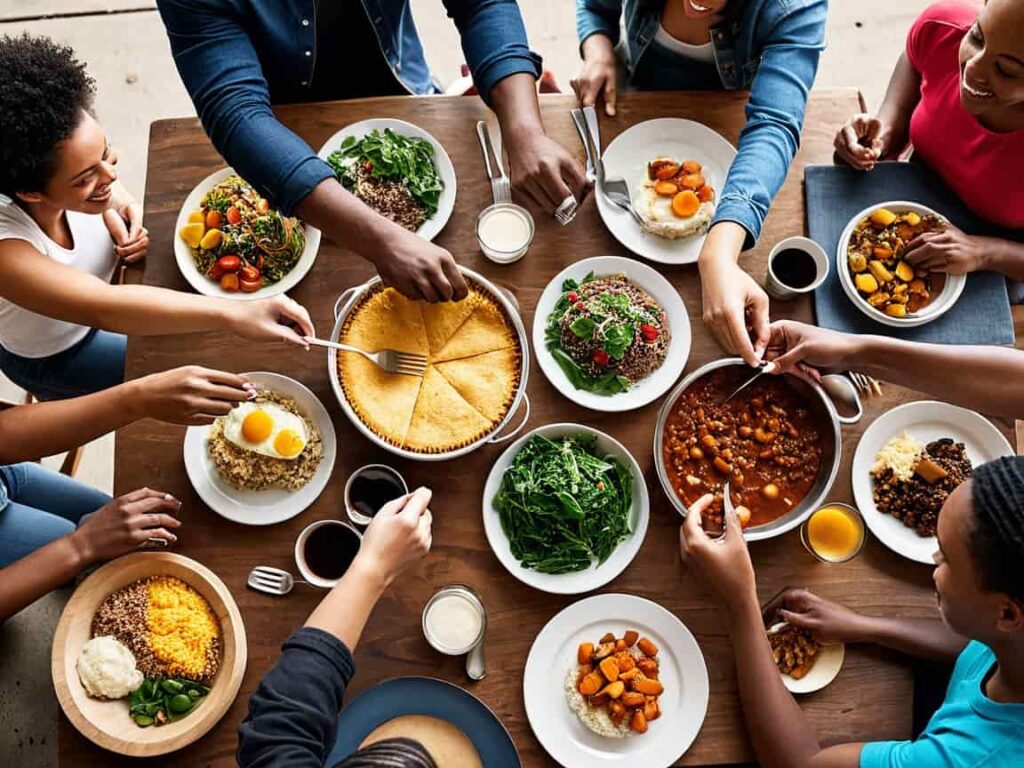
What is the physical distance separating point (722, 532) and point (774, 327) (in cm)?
60

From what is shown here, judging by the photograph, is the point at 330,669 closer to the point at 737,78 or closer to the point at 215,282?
the point at 215,282

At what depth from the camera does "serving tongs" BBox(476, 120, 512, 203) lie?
8.13ft

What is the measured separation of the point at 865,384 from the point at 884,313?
8.9 inches

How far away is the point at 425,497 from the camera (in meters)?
2.11

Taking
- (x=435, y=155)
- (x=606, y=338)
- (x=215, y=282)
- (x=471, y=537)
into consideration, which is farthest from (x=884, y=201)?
(x=215, y=282)

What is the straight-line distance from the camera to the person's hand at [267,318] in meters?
2.19

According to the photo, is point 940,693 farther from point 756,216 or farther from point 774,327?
point 756,216

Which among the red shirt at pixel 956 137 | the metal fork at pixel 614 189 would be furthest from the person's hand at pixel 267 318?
the red shirt at pixel 956 137

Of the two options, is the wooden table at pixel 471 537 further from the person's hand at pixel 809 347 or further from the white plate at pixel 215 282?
the person's hand at pixel 809 347

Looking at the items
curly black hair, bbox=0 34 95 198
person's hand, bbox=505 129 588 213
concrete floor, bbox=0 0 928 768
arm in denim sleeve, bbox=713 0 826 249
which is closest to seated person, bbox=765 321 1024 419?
arm in denim sleeve, bbox=713 0 826 249

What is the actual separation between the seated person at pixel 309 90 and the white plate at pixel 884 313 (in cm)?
83

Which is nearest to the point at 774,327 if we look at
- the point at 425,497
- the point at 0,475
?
the point at 425,497

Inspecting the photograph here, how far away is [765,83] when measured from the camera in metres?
2.42

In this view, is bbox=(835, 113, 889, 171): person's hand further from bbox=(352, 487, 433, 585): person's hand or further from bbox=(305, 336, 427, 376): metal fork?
bbox=(352, 487, 433, 585): person's hand
